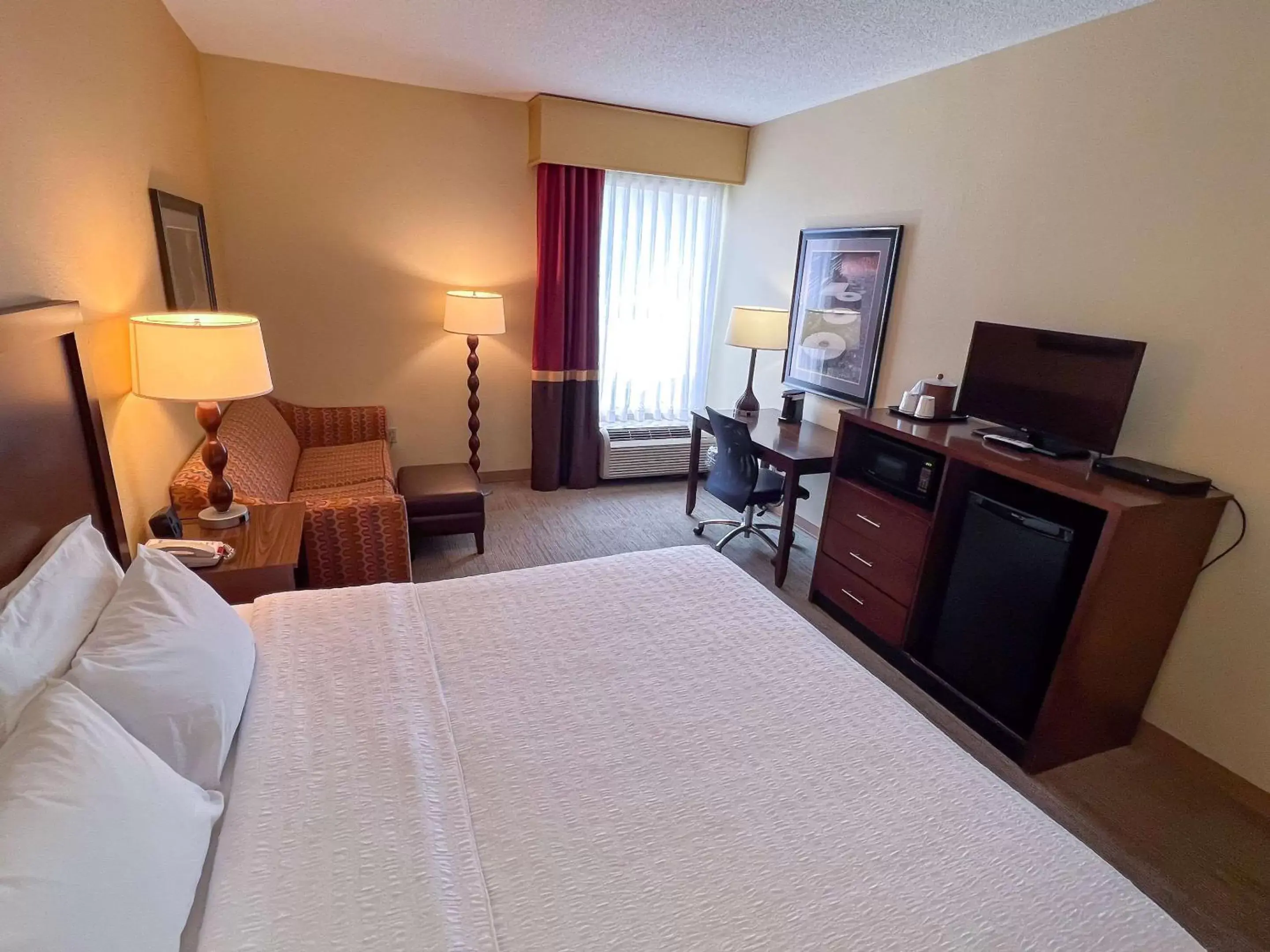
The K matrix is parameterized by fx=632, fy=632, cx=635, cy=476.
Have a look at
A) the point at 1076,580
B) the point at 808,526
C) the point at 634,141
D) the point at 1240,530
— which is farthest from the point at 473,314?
the point at 1240,530

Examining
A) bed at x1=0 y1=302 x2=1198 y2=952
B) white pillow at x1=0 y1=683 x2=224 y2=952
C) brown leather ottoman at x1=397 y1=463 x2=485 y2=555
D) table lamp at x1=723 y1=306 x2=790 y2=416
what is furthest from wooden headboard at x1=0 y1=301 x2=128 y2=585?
table lamp at x1=723 y1=306 x2=790 y2=416

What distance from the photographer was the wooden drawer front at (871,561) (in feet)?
8.60

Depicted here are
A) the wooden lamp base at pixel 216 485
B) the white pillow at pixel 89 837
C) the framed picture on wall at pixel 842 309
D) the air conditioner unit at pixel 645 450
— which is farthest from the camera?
the air conditioner unit at pixel 645 450

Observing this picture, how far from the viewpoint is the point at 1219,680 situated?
2.09 meters

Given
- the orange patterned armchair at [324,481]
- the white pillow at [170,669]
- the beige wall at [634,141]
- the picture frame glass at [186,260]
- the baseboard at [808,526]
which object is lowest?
the baseboard at [808,526]

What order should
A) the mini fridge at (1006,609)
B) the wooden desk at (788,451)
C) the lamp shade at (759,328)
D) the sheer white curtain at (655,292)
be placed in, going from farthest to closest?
1. the sheer white curtain at (655,292)
2. the lamp shade at (759,328)
3. the wooden desk at (788,451)
4. the mini fridge at (1006,609)

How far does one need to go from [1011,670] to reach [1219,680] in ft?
2.03

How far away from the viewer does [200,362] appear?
200 cm

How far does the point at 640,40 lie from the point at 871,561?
2.49 m

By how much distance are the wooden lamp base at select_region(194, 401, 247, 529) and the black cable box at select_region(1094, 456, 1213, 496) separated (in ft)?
9.94

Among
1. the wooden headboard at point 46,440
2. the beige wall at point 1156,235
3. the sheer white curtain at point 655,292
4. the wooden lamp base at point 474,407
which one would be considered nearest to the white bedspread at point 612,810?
the wooden headboard at point 46,440

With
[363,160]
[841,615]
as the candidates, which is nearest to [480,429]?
[363,160]

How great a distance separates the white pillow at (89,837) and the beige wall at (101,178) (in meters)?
0.95

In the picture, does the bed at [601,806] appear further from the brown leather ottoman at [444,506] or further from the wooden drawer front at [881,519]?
the brown leather ottoman at [444,506]
